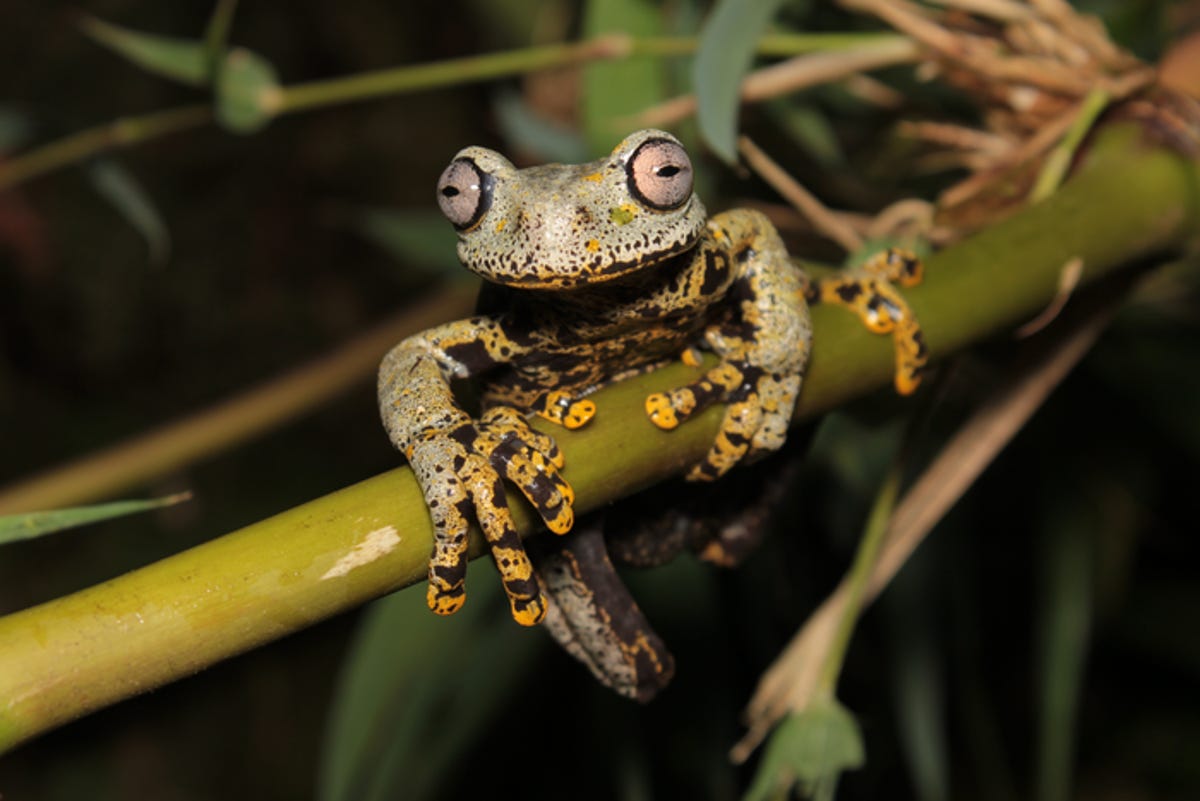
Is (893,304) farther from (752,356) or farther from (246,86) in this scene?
(246,86)

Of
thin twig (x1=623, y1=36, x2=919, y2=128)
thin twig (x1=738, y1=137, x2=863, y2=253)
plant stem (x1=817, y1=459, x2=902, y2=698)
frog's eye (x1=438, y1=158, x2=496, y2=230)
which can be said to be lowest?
plant stem (x1=817, y1=459, x2=902, y2=698)

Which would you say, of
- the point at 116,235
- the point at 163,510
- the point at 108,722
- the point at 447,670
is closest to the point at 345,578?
the point at 447,670

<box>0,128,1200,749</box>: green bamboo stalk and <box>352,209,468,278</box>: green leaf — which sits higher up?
<box>352,209,468,278</box>: green leaf

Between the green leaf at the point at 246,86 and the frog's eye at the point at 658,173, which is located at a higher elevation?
the green leaf at the point at 246,86

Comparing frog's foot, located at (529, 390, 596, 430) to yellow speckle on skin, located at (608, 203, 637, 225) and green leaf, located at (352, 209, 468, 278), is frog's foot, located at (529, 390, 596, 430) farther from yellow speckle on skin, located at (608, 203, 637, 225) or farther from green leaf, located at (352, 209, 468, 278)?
green leaf, located at (352, 209, 468, 278)

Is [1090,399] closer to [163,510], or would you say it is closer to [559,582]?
[559,582]

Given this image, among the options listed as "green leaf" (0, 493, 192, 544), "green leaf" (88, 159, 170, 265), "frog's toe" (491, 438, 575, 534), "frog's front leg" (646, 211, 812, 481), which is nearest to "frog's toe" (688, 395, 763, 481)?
"frog's front leg" (646, 211, 812, 481)

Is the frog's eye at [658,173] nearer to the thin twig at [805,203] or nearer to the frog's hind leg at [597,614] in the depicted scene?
the frog's hind leg at [597,614]

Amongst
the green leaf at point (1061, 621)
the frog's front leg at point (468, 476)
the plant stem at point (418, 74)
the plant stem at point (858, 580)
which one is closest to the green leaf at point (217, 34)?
the plant stem at point (418, 74)
